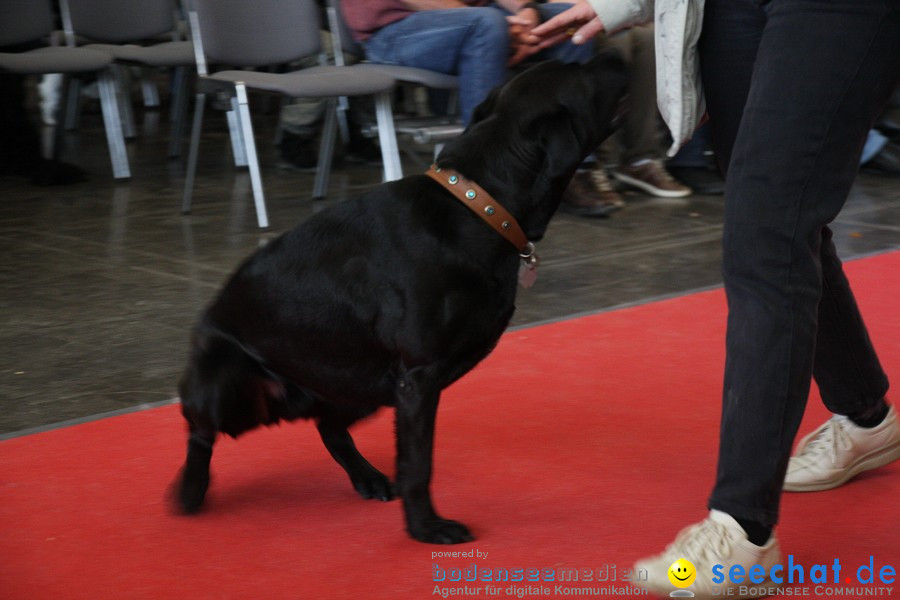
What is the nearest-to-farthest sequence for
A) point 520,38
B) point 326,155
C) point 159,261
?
1. point 159,261
2. point 520,38
3. point 326,155

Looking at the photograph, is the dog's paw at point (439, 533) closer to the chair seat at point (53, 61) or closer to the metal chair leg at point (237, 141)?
the metal chair leg at point (237, 141)

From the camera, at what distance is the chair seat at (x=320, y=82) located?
15.7 ft

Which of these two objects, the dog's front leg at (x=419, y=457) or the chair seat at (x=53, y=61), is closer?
the dog's front leg at (x=419, y=457)

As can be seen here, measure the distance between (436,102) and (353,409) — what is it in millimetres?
4224

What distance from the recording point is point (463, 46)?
16.2ft

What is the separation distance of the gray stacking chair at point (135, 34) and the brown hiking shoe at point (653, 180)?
8.38ft

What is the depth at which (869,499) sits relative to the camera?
2.15 meters

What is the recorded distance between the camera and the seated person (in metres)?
4.88

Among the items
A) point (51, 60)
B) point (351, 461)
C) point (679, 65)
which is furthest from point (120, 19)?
point (679, 65)

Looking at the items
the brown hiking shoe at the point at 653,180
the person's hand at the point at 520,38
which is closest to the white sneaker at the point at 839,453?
the person's hand at the point at 520,38

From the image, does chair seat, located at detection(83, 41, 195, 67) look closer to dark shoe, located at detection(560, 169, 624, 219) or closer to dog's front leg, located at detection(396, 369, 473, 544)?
dark shoe, located at detection(560, 169, 624, 219)

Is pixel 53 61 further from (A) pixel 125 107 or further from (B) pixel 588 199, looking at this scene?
(B) pixel 588 199

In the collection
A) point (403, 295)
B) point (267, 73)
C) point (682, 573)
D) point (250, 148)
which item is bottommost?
point (250, 148)

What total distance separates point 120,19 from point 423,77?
2524 millimetres
